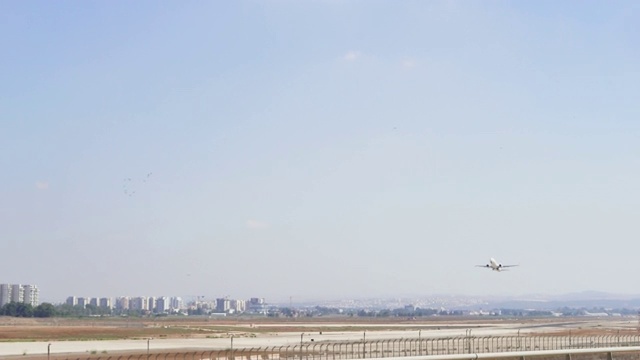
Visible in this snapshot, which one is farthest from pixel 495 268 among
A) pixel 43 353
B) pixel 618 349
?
pixel 618 349

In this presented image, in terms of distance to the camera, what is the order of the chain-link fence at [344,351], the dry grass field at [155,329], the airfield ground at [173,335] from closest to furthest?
the chain-link fence at [344,351], the airfield ground at [173,335], the dry grass field at [155,329]

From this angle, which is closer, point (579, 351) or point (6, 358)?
point (579, 351)

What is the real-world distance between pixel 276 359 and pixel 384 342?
75.8 ft

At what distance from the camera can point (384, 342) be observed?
73.1 metres

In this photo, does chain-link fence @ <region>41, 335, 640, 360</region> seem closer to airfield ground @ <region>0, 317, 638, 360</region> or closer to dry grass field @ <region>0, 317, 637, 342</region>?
airfield ground @ <region>0, 317, 638, 360</region>

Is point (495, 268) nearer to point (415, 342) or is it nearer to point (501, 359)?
point (415, 342)

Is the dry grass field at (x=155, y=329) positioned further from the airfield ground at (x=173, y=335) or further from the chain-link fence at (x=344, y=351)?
the chain-link fence at (x=344, y=351)

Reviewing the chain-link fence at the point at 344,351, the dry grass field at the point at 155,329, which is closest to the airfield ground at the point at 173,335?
the dry grass field at the point at 155,329

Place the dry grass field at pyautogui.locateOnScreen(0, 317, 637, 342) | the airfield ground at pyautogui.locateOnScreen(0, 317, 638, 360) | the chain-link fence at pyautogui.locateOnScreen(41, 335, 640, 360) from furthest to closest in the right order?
the dry grass field at pyautogui.locateOnScreen(0, 317, 637, 342), the airfield ground at pyautogui.locateOnScreen(0, 317, 638, 360), the chain-link fence at pyautogui.locateOnScreen(41, 335, 640, 360)

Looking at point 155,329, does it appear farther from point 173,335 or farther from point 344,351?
point 344,351

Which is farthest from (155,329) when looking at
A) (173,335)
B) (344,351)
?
(344,351)

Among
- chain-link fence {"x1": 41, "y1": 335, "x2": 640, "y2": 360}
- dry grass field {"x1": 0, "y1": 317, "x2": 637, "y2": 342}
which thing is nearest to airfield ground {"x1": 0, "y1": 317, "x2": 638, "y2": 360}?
dry grass field {"x1": 0, "y1": 317, "x2": 637, "y2": 342}

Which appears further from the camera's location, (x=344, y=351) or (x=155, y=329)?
(x=155, y=329)

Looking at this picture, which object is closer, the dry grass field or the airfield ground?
the airfield ground
